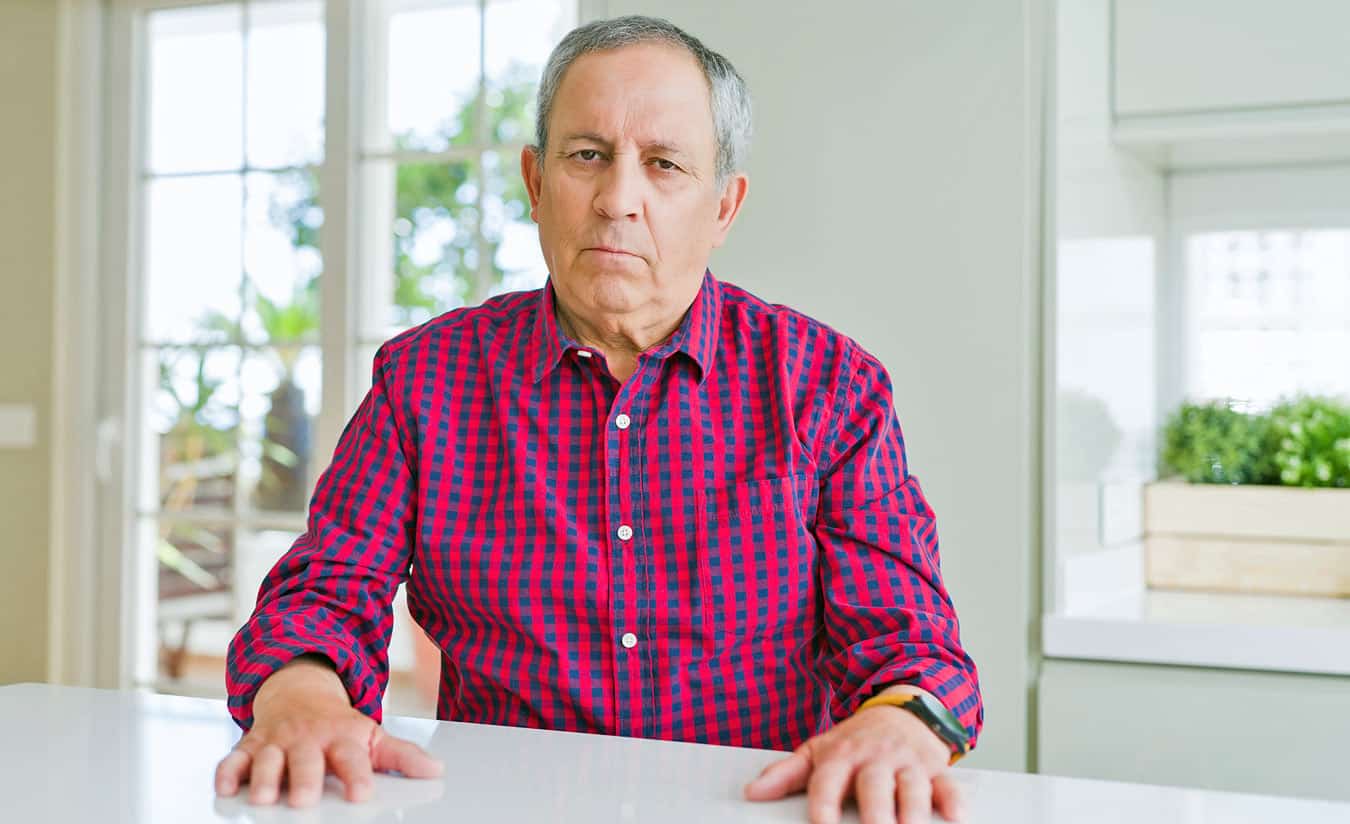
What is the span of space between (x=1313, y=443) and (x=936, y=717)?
1658 mm

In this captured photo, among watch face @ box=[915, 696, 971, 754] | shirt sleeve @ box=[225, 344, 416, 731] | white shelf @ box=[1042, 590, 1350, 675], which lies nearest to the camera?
watch face @ box=[915, 696, 971, 754]

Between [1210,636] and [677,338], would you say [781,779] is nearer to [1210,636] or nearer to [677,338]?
[677,338]

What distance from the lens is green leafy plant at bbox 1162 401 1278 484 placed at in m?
2.44

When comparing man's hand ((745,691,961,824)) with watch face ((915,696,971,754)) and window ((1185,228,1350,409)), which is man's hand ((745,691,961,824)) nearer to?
watch face ((915,696,971,754))

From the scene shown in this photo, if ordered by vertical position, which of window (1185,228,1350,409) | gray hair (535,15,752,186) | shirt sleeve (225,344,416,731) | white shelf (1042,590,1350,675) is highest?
→ gray hair (535,15,752,186)

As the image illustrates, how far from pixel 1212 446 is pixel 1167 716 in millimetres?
694

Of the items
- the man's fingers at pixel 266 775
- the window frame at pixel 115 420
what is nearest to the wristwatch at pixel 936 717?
the man's fingers at pixel 266 775

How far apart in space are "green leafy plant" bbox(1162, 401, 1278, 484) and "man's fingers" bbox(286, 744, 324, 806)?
201 cm

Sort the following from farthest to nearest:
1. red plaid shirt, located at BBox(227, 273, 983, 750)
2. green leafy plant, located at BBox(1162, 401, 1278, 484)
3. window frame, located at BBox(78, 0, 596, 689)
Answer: window frame, located at BBox(78, 0, 596, 689) < green leafy plant, located at BBox(1162, 401, 1278, 484) < red plaid shirt, located at BBox(227, 273, 983, 750)

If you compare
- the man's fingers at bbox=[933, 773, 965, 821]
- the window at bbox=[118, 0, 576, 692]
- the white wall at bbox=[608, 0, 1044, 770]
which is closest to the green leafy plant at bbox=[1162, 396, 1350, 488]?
the white wall at bbox=[608, 0, 1044, 770]

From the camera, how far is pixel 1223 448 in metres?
2.46

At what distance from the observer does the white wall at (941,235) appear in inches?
81.5

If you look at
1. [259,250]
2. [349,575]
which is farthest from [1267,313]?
[259,250]

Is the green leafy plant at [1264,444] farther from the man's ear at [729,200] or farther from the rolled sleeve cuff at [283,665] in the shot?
the rolled sleeve cuff at [283,665]
